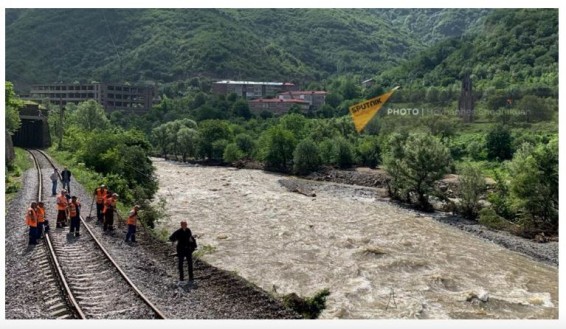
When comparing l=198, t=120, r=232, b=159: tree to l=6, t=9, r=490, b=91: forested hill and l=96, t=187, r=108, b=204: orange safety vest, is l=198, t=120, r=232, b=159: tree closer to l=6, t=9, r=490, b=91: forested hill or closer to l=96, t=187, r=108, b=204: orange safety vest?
l=96, t=187, r=108, b=204: orange safety vest

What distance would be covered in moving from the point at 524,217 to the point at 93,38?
16837cm

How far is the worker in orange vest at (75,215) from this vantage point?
19.2 m

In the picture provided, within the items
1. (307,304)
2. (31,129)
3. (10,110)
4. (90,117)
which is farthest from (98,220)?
(90,117)

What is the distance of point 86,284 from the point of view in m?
15.2

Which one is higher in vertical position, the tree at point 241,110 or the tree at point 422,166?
the tree at point 241,110

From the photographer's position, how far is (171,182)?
1956 inches

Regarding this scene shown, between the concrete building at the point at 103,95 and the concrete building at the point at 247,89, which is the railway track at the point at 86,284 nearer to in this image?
the concrete building at the point at 103,95

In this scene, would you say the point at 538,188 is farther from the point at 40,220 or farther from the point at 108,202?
the point at 40,220

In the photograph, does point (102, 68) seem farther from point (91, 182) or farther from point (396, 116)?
point (91, 182)

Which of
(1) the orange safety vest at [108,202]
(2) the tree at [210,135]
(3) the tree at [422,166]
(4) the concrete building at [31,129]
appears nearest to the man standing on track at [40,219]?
(1) the orange safety vest at [108,202]

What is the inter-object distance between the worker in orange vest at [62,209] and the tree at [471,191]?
25.6 meters

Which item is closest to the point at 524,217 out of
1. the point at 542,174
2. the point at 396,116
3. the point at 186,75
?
the point at 542,174

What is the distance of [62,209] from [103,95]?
66135 mm

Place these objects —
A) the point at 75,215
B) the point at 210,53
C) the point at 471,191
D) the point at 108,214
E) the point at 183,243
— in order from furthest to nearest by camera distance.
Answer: the point at 210,53
the point at 471,191
the point at 108,214
the point at 75,215
the point at 183,243
